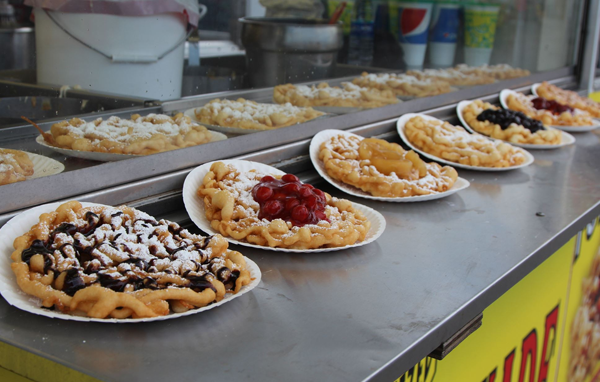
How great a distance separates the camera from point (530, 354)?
1686 millimetres

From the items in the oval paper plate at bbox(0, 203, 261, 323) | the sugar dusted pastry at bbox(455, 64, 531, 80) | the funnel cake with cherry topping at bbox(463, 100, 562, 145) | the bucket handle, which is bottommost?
the oval paper plate at bbox(0, 203, 261, 323)

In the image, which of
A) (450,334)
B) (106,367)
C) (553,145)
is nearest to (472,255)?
(450,334)

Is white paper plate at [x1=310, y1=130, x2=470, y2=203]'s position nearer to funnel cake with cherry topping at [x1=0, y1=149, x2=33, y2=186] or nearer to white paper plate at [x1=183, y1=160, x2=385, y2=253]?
white paper plate at [x1=183, y1=160, x2=385, y2=253]

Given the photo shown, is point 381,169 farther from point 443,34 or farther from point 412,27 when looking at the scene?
point 443,34

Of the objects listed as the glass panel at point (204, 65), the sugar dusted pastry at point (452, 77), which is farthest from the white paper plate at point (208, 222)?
the sugar dusted pastry at point (452, 77)

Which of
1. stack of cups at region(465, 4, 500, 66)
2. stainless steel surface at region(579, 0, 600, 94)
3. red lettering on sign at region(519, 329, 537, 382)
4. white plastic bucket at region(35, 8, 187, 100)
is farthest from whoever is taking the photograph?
stainless steel surface at region(579, 0, 600, 94)

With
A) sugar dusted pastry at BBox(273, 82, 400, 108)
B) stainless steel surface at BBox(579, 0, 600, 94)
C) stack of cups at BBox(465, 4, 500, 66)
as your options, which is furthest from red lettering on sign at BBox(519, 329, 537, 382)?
stainless steel surface at BBox(579, 0, 600, 94)

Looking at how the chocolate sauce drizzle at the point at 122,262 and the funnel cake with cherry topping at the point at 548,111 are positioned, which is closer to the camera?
the chocolate sauce drizzle at the point at 122,262

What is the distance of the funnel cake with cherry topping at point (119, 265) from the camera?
94cm

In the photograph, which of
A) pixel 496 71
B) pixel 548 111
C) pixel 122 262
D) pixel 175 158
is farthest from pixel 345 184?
pixel 496 71

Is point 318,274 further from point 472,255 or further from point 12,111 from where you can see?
point 12,111

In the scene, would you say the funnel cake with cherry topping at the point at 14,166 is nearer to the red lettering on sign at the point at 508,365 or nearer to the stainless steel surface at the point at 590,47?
the red lettering on sign at the point at 508,365

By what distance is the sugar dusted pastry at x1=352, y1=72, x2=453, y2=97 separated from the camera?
7.91 feet

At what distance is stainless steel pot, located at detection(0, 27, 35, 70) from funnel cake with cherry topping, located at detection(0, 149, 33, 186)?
0.63 feet
